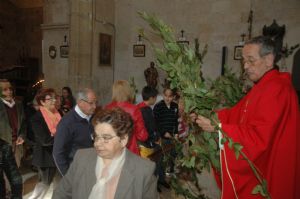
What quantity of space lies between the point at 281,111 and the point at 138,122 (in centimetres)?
208

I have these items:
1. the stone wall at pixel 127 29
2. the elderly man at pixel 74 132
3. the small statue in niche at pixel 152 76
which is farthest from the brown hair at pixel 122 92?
the stone wall at pixel 127 29

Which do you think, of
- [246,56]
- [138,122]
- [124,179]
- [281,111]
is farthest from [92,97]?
[281,111]

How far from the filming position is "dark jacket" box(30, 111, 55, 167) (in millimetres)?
3791

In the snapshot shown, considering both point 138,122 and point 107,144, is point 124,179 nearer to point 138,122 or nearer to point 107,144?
point 107,144

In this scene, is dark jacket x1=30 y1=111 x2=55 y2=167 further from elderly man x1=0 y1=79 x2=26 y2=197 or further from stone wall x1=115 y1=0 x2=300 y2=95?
stone wall x1=115 y1=0 x2=300 y2=95

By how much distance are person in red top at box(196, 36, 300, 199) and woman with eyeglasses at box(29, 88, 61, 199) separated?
98.1 inches

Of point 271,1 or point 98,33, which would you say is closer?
point 271,1

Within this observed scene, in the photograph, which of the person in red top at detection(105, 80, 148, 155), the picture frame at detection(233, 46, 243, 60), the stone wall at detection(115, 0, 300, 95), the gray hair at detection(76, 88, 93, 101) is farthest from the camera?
the picture frame at detection(233, 46, 243, 60)

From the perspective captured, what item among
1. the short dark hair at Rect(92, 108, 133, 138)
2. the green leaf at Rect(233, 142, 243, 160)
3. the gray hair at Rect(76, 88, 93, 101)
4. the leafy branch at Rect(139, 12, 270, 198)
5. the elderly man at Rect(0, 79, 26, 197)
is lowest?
the elderly man at Rect(0, 79, 26, 197)

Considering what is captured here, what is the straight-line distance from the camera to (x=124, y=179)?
1.96m

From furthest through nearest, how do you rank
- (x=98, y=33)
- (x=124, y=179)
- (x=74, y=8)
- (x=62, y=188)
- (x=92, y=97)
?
(x=98, y=33), (x=74, y=8), (x=92, y=97), (x=62, y=188), (x=124, y=179)

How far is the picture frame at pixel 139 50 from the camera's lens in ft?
31.5

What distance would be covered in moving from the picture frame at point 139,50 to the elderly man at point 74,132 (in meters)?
6.67

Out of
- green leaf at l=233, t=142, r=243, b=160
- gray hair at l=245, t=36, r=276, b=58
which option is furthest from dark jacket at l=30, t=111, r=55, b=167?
gray hair at l=245, t=36, r=276, b=58
